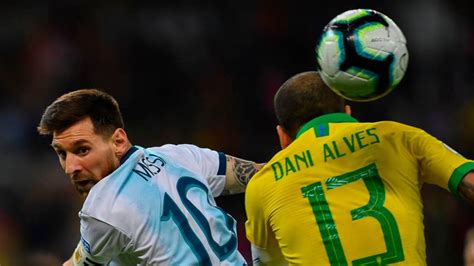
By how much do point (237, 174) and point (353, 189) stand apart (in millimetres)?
1180

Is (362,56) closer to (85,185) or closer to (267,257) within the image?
(267,257)

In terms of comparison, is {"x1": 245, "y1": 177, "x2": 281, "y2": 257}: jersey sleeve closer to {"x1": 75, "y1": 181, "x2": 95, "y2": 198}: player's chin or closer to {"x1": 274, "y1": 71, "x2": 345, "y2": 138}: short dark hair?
{"x1": 274, "y1": 71, "x2": 345, "y2": 138}: short dark hair

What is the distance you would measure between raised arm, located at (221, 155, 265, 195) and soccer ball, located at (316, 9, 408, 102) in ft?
3.85

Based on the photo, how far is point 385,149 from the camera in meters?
4.17

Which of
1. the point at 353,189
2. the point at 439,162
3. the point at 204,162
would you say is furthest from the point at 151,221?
the point at 439,162

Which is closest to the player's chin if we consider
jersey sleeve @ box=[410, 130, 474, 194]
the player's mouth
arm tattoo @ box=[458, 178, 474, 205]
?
the player's mouth

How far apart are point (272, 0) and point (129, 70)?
1.98 meters

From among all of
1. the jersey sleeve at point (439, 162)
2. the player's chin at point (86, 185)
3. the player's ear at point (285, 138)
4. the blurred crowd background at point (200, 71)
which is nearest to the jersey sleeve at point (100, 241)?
the player's chin at point (86, 185)

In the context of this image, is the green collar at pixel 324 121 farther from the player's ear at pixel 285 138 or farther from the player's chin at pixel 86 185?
the player's chin at pixel 86 185

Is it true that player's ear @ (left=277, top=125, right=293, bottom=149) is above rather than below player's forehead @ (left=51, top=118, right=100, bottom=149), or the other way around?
below

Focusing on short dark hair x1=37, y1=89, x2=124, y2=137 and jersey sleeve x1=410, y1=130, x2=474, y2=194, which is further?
short dark hair x1=37, y1=89, x2=124, y2=137

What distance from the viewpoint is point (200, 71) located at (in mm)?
11438

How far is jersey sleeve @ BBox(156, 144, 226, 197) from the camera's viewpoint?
16.7 ft

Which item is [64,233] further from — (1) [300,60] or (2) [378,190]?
(2) [378,190]
